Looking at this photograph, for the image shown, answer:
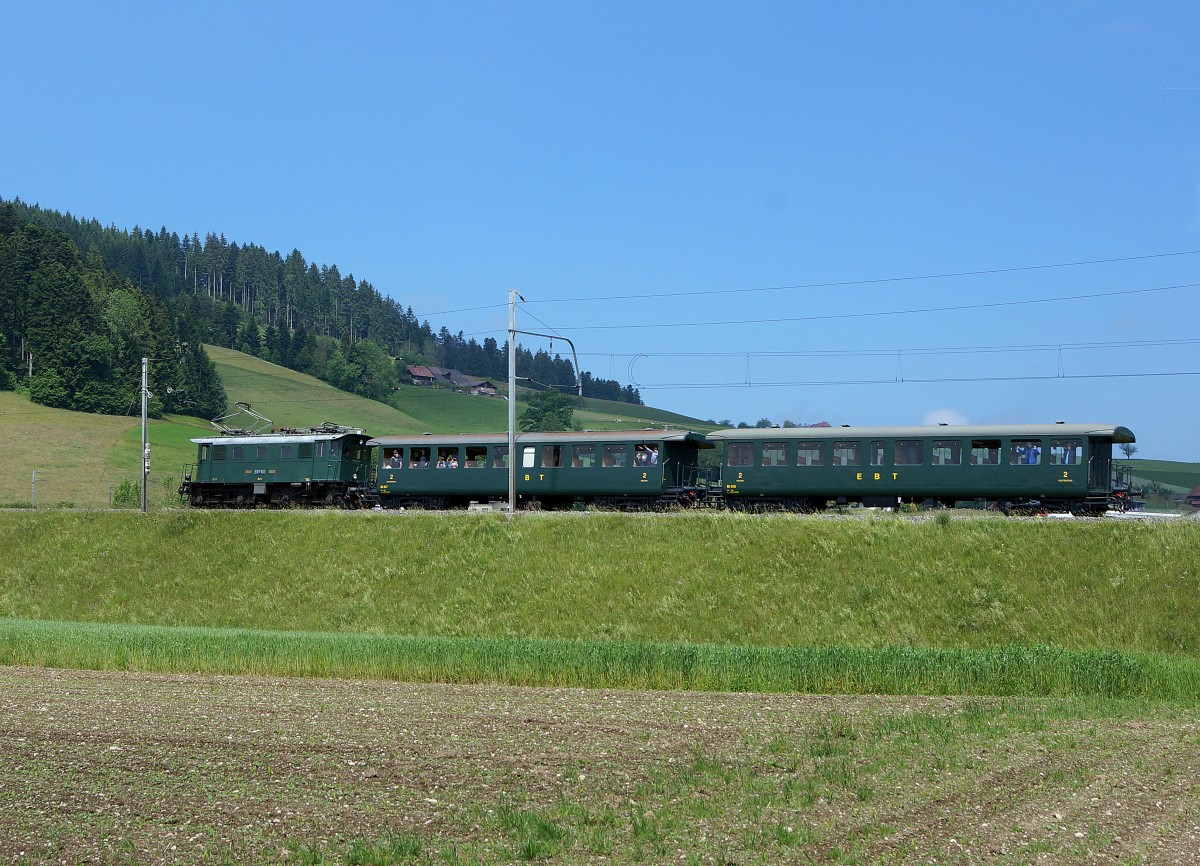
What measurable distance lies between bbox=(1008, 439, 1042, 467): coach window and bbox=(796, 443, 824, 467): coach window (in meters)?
6.52

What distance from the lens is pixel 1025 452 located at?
3731cm

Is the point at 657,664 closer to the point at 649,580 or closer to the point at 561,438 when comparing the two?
the point at 649,580

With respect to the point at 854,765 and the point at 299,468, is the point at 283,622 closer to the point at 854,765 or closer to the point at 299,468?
the point at 299,468

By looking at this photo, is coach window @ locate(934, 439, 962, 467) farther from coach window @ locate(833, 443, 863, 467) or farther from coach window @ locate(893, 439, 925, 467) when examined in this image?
coach window @ locate(833, 443, 863, 467)

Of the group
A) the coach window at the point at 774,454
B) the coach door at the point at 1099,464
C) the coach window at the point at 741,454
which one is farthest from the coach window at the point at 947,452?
the coach window at the point at 741,454

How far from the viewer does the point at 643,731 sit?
1553cm

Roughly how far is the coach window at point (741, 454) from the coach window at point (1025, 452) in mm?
9148

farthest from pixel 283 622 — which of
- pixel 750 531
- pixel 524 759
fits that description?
pixel 524 759

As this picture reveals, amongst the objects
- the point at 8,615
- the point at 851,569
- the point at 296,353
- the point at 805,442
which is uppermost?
the point at 296,353

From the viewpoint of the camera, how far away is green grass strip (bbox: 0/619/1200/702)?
2006 centimetres

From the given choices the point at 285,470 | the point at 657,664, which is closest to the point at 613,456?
the point at 285,470

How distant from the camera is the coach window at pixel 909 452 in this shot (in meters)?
38.6

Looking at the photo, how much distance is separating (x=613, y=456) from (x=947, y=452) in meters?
12.6

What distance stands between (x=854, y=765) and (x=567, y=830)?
4.33 meters
